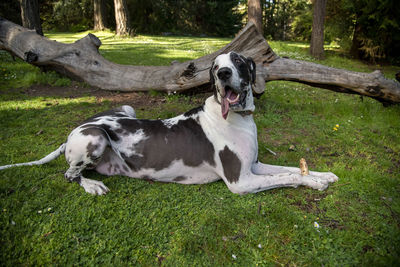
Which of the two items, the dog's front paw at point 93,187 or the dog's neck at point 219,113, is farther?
the dog's neck at point 219,113

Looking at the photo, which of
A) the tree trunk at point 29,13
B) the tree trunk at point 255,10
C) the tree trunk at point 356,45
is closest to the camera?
the tree trunk at point 29,13

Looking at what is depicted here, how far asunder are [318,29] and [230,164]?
10.7 metres

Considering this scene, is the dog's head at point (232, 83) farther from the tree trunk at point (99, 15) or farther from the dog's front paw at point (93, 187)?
the tree trunk at point (99, 15)

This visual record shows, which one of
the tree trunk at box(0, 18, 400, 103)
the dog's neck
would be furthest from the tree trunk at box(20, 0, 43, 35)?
the dog's neck

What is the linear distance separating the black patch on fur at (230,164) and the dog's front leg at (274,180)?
0.06 m

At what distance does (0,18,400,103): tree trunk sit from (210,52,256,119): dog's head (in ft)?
6.37

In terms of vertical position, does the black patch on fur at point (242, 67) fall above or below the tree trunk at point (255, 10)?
below

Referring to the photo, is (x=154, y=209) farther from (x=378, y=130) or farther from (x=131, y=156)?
(x=378, y=130)

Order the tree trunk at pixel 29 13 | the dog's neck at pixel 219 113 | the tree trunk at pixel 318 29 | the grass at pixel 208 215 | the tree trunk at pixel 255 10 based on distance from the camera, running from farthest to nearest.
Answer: the tree trunk at pixel 255 10, the tree trunk at pixel 318 29, the tree trunk at pixel 29 13, the dog's neck at pixel 219 113, the grass at pixel 208 215

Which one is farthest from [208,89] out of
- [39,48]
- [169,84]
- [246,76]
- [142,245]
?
[39,48]

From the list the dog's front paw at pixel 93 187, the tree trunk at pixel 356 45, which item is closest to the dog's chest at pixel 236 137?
the dog's front paw at pixel 93 187

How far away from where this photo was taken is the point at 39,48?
683cm

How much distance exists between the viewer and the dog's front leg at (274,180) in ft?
9.89

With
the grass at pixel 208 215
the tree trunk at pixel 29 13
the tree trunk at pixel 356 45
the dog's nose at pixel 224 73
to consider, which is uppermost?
the tree trunk at pixel 29 13
